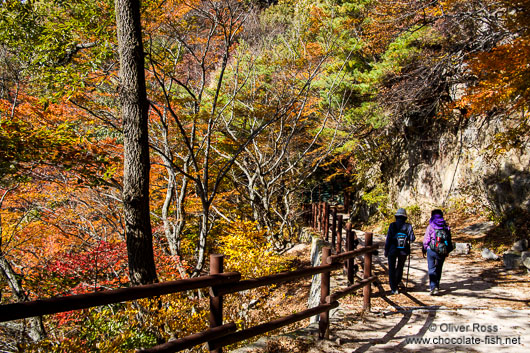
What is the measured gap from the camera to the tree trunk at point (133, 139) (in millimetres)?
4738

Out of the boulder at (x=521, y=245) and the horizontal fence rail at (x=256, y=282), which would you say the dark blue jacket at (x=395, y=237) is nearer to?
the horizontal fence rail at (x=256, y=282)

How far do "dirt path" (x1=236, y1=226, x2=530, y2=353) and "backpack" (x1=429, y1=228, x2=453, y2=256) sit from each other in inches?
32.5

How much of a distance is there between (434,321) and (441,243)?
1511 millimetres

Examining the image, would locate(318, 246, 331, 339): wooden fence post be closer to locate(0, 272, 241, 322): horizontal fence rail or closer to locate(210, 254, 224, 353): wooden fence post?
locate(210, 254, 224, 353): wooden fence post

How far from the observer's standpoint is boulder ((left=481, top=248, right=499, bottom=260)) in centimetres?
793

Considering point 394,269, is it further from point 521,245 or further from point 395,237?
point 521,245

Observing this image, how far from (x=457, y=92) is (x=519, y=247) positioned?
7.17m

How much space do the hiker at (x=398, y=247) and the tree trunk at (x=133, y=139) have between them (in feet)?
13.2

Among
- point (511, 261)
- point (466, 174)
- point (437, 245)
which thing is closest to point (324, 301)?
point (437, 245)

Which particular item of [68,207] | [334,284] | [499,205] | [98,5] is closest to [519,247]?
[499,205]

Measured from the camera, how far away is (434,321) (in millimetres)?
4492

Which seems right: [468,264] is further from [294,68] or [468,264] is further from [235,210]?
[235,210]

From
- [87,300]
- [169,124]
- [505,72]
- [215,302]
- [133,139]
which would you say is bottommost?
[215,302]

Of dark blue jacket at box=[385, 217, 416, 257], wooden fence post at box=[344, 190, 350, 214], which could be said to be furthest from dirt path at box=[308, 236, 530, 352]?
wooden fence post at box=[344, 190, 350, 214]
